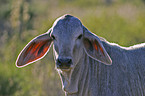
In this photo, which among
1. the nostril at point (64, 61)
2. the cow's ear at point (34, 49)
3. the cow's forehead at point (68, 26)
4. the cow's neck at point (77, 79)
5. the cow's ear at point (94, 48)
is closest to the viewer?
the nostril at point (64, 61)

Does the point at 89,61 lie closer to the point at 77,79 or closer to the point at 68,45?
the point at 77,79

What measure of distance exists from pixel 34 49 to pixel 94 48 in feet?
3.03

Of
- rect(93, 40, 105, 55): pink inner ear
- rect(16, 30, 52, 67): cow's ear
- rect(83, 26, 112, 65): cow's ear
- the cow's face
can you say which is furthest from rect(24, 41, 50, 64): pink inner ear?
rect(93, 40, 105, 55): pink inner ear

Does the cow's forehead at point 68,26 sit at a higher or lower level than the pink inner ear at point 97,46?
higher

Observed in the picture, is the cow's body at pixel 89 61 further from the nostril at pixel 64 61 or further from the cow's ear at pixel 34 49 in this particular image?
the nostril at pixel 64 61

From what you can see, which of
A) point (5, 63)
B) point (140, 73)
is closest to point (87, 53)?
point (140, 73)

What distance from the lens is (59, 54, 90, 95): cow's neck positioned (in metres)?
5.22

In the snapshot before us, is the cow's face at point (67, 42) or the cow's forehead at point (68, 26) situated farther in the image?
the cow's forehead at point (68, 26)

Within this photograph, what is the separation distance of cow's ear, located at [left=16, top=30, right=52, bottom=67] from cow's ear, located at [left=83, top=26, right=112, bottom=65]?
56 cm

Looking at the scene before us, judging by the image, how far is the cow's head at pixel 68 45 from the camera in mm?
4775

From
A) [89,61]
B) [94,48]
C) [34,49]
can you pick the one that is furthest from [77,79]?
[34,49]

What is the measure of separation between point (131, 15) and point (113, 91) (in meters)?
12.5

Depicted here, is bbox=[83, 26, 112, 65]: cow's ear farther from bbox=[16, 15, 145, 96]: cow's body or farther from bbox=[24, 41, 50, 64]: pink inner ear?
bbox=[24, 41, 50, 64]: pink inner ear

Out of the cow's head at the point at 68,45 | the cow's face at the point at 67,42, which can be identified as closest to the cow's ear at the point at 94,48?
the cow's head at the point at 68,45
